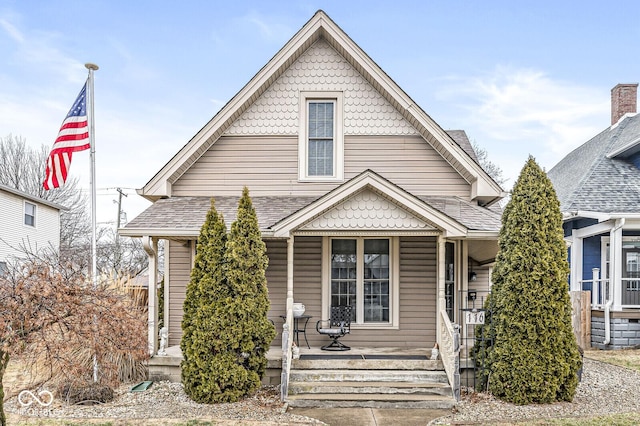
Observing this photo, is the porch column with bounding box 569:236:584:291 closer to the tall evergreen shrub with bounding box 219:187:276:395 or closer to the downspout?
the downspout

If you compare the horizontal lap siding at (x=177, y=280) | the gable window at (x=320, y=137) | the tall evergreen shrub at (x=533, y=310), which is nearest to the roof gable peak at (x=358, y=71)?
the gable window at (x=320, y=137)

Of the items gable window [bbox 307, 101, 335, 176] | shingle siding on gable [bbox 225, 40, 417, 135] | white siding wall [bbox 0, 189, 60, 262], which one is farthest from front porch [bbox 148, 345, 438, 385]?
white siding wall [bbox 0, 189, 60, 262]

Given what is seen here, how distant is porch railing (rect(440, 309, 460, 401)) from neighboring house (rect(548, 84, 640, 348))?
6.84m

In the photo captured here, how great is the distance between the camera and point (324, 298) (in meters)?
10.2

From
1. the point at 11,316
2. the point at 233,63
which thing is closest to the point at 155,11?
the point at 233,63

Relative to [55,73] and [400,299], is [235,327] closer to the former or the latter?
[400,299]

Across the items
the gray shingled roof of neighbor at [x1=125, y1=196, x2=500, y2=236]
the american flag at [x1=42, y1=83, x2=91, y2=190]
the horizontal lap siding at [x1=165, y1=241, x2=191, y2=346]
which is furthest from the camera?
the horizontal lap siding at [x1=165, y1=241, x2=191, y2=346]

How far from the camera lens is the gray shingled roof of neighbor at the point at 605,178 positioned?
15055mm

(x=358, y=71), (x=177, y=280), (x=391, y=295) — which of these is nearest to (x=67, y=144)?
(x=177, y=280)

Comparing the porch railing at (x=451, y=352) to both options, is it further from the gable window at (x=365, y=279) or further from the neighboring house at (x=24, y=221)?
the neighboring house at (x=24, y=221)

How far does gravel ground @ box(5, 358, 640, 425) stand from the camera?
23.5ft

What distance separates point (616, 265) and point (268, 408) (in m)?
10.4

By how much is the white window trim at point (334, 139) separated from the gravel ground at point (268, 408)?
433 centimetres

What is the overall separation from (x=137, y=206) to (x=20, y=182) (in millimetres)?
9487
